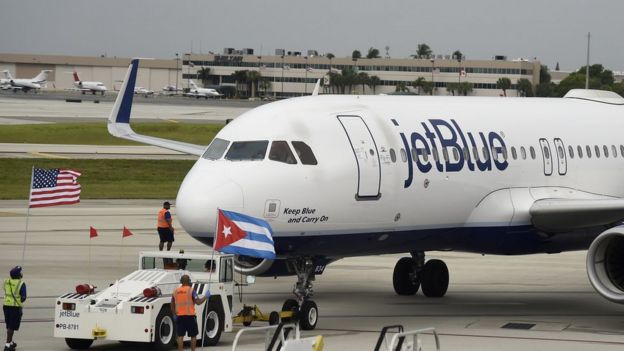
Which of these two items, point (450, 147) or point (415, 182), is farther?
point (450, 147)

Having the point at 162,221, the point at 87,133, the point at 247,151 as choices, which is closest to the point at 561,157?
the point at 247,151

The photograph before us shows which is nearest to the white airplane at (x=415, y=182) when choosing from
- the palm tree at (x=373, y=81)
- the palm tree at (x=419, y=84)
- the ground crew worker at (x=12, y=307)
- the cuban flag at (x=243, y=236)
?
the cuban flag at (x=243, y=236)

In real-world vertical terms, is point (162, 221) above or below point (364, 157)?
below

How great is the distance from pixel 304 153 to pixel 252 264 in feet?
8.21

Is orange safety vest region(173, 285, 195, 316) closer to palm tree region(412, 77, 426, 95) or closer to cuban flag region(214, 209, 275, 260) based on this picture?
cuban flag region(214, 209, 275, 260)

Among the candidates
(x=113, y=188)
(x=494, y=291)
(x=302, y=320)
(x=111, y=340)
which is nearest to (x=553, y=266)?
(x=494, y=291)

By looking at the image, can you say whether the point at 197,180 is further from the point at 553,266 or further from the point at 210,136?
the point at 210,136

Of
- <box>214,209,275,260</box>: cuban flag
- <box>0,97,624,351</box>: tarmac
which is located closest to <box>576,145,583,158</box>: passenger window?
<box>0,97,624,351</box>: tarmac

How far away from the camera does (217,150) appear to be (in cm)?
2567

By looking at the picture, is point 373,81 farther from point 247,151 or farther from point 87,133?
point 247,151

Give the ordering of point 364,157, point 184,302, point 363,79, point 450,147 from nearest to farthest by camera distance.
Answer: point 184,302 < point 364,157 < point 450,147 < point 363,79

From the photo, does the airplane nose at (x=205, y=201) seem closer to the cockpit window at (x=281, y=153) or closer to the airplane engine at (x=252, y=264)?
the cockpit window at (x=281, y=153)

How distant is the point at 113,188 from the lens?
211 ft

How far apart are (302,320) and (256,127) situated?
3899 mm
